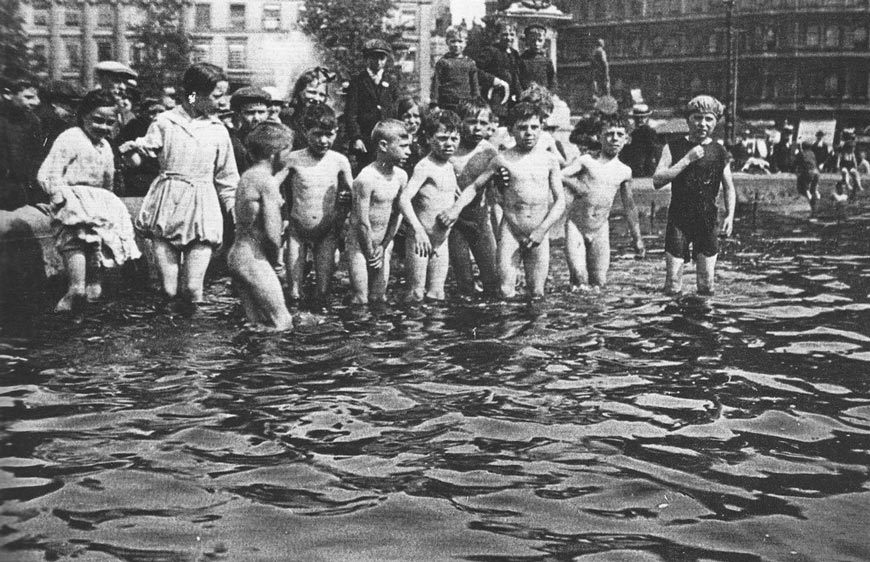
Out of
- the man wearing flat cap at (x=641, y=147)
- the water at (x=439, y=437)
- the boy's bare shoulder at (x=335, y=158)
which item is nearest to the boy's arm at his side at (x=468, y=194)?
the boy's bare shoulder at (x=335, y=158)

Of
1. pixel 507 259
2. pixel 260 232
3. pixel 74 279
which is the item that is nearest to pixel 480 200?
pixel 507 259

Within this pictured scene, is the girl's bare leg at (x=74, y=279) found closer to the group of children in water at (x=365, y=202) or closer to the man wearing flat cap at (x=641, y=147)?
the group of children in water at (x=365, y=202)

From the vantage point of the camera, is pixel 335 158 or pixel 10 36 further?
pixel 335 158

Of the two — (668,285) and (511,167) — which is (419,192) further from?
(668,285)

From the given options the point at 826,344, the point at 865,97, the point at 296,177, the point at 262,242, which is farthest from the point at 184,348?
the point at 865,97

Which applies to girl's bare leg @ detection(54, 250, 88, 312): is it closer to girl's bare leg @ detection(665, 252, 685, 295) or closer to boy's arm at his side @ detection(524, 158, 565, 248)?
boy's arm at his side @ detection(524, 158, 565, 248)

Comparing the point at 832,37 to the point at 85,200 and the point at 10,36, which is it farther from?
the point at 10,36

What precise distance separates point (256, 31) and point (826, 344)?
52.8 m

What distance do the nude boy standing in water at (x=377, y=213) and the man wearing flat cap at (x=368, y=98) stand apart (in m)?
1.75

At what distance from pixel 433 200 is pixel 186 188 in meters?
2.32

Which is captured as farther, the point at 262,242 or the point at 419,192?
the point at 419,192

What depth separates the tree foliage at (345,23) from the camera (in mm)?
53188

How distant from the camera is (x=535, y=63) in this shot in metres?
14.7

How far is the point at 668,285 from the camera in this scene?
1018 cm
